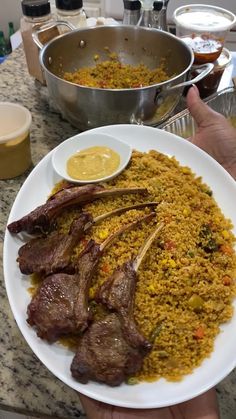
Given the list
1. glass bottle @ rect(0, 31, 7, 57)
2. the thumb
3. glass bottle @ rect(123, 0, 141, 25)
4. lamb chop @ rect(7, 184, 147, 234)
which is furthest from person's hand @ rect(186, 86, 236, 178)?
glass bottle @ rect(0, 31, 7, 57)

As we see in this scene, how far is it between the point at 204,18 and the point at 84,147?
1.01 meters

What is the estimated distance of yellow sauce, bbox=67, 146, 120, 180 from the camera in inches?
46.2

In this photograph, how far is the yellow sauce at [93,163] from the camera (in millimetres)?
1174

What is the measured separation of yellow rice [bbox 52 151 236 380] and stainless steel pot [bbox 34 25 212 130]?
8.6 inches

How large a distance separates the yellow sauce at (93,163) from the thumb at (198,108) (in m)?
0.38

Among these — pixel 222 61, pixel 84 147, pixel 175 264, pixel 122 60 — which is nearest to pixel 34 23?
pixel 122 60

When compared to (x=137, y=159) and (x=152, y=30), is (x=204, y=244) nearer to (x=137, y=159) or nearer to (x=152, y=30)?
(x=137, y=159)

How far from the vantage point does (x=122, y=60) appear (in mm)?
1688

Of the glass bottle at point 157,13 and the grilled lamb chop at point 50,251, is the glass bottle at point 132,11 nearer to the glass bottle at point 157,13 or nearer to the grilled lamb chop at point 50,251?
the glass bottle at point 157,13

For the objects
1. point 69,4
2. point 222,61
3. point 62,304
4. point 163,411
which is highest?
point 69,4

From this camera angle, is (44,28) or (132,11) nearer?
(44,28)

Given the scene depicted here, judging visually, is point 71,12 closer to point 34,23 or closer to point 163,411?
point 34,23

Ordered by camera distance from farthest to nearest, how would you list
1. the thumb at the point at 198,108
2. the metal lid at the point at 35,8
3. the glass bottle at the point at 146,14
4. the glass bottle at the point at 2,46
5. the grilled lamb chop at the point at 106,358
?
the glass bottle at the point at 2,46
the glass bottle at the point at 146,14
the metal lid at the point at 35,8
the thumb at the point at 198,108
the grilled lamb chop at the point at 106,358

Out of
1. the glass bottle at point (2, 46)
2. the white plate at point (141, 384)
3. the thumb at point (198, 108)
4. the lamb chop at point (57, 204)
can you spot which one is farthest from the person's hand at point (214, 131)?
the glass bottle at point (2, 46)
